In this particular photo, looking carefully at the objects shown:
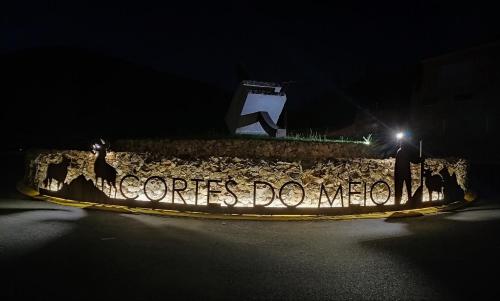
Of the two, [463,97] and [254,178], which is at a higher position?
[463,97]

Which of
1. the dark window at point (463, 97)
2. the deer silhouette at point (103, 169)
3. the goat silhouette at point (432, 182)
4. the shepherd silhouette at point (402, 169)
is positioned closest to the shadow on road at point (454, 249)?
the shepherd silhouette at point (402, 169)

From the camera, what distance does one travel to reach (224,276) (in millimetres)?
6145

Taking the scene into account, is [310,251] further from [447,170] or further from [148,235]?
[447,170]

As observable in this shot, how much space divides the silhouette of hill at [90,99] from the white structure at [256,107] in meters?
21.4

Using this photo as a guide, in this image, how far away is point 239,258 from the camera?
23.7 ft

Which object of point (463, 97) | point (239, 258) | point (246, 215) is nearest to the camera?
point (239, 258)

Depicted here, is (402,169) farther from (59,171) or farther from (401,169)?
(59,171)

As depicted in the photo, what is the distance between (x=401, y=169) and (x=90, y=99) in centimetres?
Result: 5528

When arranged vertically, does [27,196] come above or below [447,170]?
below

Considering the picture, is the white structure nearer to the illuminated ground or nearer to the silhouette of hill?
the illuminated ground

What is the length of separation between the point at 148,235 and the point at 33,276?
3.18 meters

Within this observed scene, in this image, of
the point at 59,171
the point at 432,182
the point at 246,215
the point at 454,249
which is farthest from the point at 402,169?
the point at 59,171

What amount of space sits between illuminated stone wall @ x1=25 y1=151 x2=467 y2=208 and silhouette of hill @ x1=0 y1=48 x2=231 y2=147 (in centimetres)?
2736

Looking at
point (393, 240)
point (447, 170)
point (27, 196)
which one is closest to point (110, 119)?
point (27, 196)
